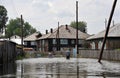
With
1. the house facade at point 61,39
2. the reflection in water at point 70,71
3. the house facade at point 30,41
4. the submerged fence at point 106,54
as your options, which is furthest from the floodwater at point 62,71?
the house facade at point 30,41

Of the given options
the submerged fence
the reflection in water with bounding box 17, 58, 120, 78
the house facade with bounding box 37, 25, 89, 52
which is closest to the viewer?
the reflection in water with bounding box 17, 58, 120, 78

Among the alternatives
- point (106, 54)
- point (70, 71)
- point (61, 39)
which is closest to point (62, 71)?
point (70, 71)

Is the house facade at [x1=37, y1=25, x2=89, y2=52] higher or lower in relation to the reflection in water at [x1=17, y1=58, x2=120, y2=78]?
higher

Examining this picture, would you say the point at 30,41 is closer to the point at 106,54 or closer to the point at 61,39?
the point at 61,39

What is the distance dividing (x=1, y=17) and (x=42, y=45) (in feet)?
112

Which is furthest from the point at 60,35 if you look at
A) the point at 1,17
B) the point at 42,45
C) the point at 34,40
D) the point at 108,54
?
the point at 108,54

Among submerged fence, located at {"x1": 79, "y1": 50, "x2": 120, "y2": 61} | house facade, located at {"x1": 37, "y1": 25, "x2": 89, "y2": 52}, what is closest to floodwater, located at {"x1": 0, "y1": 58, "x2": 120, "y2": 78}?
submerged fence, located at {"x1": 79, "y1": 50, "x2": 120, "y2": 61}

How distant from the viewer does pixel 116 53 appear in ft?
164

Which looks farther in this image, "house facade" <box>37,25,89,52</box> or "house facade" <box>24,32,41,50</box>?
"house facade" <box>24,32,41,50</box>

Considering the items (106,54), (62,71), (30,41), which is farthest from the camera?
(30,41)

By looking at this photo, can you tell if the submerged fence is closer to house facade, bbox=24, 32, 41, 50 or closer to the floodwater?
the floodwater

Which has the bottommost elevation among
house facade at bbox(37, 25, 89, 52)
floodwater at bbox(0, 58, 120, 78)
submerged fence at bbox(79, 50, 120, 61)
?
floodwater at bbox(0, 58, 120, 78)

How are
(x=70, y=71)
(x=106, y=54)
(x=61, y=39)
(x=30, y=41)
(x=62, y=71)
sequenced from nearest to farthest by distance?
(x=70, y=71) < (x=62, y=71) < (x=106, y=54) < (x=61, y=39) < (x=30, y=41)

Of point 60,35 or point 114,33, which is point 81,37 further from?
point 114,33
